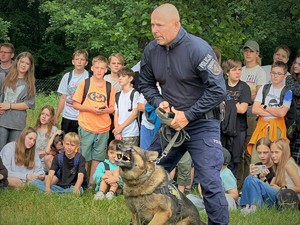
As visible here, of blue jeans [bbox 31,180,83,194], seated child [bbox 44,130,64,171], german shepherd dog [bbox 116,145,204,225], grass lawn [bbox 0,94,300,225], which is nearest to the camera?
german shepherd dog [bbox 116,145,204,225]

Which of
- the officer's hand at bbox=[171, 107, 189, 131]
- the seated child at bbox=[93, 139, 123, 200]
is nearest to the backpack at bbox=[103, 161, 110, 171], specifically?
the seated child at bbox=[93, 139, 123, 200]

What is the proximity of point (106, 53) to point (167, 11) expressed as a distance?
72.7 ft

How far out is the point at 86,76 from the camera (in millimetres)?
10773

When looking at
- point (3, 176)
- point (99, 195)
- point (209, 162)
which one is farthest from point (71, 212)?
point (209, 162)

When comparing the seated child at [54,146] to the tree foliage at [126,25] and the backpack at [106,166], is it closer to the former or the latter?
the backpack at [106,166]

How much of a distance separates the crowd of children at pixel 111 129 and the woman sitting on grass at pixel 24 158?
0.01 meters

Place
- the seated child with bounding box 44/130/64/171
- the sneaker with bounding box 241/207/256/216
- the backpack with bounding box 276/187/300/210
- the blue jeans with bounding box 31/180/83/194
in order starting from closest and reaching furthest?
the sneaker with bounding box 241/207/256/216
the backpack with bounding box 276/187/300/210
the blue jeans with bounding box 31/180/83/194
the seated child with bounding box 44/130/64/171

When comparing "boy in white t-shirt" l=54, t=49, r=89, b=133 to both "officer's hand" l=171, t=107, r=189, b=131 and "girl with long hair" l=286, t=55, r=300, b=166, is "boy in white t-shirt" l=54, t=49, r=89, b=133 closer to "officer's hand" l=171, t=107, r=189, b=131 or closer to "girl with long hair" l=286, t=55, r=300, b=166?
"girl with long hair" l=286, t=55, r=300, b=166

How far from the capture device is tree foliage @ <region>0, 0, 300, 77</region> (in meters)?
12.1

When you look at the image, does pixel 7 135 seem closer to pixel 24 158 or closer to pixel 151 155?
pixel 24 158

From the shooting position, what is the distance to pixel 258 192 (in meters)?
8.56

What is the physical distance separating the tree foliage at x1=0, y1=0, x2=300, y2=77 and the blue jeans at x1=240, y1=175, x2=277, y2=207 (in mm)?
3736

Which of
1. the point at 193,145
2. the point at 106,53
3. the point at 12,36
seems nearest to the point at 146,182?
the point at 193,145

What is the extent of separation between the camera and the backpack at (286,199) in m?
8.33
